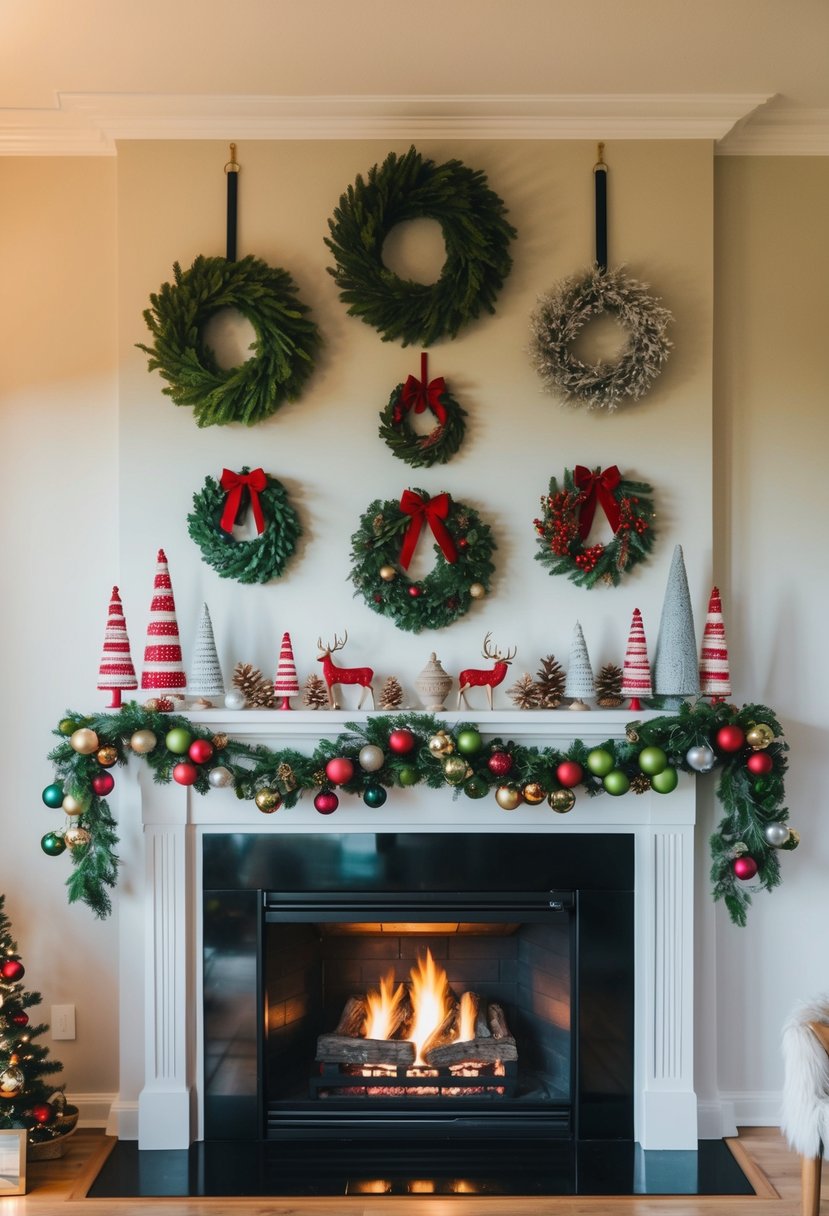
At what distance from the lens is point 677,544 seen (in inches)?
113

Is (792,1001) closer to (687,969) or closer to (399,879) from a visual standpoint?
(687,969)

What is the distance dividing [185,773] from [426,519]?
991 mm

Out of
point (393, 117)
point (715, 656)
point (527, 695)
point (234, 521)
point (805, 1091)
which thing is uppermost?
point (393, 117)

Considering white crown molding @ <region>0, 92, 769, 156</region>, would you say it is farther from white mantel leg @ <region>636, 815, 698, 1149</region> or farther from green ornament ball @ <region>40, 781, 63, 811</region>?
white mantel leg @ <region>636, 815, 698, 1149</region>

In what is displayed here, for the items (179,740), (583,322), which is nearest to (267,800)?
(179,740)

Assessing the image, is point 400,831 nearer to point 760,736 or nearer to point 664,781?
point 664,781

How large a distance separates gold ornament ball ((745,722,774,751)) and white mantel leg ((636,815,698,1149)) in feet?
1.11

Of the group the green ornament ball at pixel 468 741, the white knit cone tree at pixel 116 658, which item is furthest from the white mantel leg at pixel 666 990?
the white knit cone tree at pixel 116 658

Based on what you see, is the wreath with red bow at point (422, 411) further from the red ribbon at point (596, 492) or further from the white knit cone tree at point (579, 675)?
the white knit cone tree at point (579, 675)

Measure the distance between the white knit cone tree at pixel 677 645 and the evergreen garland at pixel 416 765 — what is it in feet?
0.23

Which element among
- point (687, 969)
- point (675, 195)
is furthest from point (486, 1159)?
point (675, 195)

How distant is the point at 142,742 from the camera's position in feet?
8.48

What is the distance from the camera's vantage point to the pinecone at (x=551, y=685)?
9.23 feet

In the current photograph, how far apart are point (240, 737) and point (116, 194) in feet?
5.55
